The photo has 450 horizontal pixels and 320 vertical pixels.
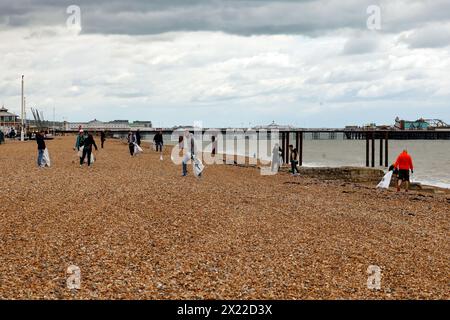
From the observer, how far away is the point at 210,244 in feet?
30.1

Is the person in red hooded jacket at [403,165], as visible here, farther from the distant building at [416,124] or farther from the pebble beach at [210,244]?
the distant building at [416,124]

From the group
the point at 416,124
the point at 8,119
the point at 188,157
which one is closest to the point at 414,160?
the point at 188,157

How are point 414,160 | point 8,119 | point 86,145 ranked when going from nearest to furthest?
point 86,145, point 414,160, point 8,119

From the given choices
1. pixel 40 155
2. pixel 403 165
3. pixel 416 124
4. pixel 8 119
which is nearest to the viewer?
pixel 403 165

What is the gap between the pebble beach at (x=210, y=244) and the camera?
6.91 metres

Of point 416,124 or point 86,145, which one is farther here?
point 416,124

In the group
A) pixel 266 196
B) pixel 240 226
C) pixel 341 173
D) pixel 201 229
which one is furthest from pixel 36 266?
pixel 341 173

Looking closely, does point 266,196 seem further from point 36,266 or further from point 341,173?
point 341,173

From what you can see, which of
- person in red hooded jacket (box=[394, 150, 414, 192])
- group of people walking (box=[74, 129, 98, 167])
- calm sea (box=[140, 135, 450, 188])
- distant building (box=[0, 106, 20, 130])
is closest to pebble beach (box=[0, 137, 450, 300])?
person in red hooded jacket (box=[394, 150, 414, 192])

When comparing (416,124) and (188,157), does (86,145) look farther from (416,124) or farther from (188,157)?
(416,124)

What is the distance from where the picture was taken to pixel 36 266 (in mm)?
7461

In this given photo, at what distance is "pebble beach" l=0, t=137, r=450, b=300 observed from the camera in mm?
6914
